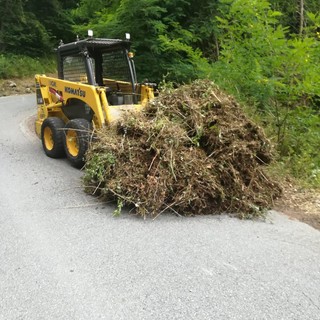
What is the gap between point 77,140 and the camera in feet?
22.5

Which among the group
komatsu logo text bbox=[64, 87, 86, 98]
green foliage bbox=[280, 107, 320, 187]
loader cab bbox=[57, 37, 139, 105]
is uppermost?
loader cab bbox=[57, 37, 139, 105]

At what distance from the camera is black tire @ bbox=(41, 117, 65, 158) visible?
7555 mm

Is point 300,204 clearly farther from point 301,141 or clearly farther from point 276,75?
point 276,75

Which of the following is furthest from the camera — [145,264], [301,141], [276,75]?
[301,141]

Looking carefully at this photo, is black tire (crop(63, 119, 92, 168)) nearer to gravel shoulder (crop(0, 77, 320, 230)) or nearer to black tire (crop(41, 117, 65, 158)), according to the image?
black tire (crop(41, 117, 65, 158))

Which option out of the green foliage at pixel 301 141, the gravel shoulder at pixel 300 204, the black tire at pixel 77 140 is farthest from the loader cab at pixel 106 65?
the gravel shoulder at pixel 300 204

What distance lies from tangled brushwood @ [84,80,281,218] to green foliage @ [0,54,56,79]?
62.0 feet

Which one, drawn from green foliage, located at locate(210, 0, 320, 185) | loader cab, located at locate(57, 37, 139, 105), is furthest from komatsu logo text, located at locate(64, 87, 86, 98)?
green foliage, located at locate(210, 0, 320, 185)

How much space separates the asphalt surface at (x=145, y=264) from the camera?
310cm

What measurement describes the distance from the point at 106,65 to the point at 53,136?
6.58 ft

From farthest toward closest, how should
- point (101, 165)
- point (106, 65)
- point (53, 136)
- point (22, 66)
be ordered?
point (22, 66)
point (106, 65)
point (53, 136)
point (101, 165)

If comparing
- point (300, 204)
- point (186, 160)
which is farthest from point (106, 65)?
point (300, 204)

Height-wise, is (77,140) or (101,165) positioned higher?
(101,165)

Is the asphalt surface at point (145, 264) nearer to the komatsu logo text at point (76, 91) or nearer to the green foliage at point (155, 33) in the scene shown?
the komatsu logo text at point (76, 91)
